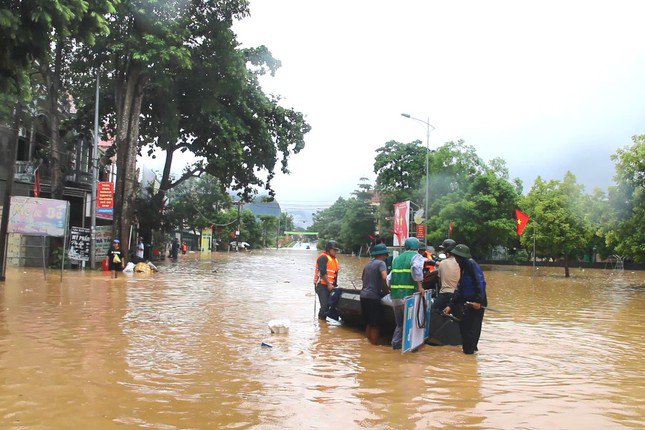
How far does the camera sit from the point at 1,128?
28.1 m

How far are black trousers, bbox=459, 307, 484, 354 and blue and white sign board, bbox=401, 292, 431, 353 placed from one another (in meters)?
0.60

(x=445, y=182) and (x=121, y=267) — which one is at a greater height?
(x=445, y=182)

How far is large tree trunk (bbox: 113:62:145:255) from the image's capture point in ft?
88.3

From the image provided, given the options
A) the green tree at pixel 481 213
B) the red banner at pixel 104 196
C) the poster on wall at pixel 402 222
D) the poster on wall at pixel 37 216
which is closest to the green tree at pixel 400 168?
the green tree at pixel 481 213

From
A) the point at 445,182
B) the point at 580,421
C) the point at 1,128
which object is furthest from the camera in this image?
the point at 445,182

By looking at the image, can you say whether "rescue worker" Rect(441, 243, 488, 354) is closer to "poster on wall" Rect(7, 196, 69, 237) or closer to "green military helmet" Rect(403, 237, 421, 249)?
"green military helmet" Rect(403, 237, 421, 249)

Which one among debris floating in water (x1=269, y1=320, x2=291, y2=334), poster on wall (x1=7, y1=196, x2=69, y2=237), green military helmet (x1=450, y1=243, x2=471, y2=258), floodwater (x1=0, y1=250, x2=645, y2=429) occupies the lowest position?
floodwater (x1=0, y1=250, x2=645, y2=429)

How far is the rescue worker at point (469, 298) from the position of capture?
8.06 meters

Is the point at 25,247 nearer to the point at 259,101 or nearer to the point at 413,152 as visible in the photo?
the point at 259,101

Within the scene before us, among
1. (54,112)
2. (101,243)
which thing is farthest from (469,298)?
(54,112)

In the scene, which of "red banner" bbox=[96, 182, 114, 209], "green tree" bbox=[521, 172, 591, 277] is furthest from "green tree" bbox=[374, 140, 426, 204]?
"red banner" bbox=[96, 182, 114, 209]

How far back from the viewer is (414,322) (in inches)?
325

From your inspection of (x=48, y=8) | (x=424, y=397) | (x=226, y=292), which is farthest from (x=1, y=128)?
(x=424, y=397)

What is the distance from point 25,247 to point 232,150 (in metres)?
11.2
